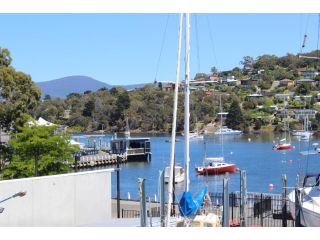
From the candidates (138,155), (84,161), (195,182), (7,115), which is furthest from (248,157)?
(7,115)

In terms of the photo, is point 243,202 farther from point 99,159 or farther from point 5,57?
point 99,159

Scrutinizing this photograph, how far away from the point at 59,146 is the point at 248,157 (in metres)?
65.5

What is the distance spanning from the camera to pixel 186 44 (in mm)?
20922

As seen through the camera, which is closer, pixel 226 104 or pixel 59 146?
pixel 59 146

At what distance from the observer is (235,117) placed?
502 feet

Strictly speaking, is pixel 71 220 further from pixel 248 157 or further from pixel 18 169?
pixel 248 157

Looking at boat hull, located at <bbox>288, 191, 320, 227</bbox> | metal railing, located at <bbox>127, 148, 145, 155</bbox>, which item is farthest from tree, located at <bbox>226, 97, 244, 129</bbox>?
boat hull, located at <bbox>288, 191, 320, 227</bbox>

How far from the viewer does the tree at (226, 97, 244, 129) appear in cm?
15211

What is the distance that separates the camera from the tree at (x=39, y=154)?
2783cm

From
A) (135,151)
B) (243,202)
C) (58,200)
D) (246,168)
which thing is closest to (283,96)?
(135,151)

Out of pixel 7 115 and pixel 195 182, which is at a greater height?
pixel 7 115

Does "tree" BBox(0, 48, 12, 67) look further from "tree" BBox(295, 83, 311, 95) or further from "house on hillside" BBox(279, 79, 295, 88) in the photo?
"house on hillside" BBox(279, 79, 295, 88)

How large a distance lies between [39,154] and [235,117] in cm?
12701

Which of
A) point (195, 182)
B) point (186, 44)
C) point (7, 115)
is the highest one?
point (186, 44)
